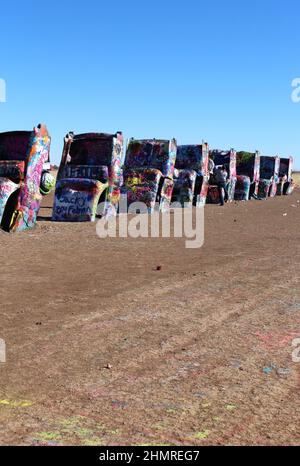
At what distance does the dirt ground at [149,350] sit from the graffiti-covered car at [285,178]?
2076 cm

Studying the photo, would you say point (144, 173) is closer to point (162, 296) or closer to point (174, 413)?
point (162, 296)

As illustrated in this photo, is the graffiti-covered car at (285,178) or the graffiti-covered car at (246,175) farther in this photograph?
the graffiti-covered car at (285,178)

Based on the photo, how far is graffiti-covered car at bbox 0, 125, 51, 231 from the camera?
11211 millimetres

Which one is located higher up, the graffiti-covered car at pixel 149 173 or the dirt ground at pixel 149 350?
the graffiti-covered car at pixel 149 173

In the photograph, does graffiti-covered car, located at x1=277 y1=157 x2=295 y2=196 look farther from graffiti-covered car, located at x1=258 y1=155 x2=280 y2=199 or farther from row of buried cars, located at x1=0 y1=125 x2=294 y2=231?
row of buried cars, located at x1=0 y1=125 x2=294 y2=231

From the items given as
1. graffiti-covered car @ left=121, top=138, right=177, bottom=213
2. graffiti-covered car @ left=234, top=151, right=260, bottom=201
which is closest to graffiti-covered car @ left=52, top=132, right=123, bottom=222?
graffiti-covered car @ left=121, top=138, right=177, bottom=213

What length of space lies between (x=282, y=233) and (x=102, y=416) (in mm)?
9484

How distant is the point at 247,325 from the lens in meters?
4.80

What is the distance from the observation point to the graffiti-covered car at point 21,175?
1121cm

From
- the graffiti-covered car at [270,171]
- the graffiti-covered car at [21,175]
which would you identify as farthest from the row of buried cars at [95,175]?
the graffiti-covered car at [270,171]

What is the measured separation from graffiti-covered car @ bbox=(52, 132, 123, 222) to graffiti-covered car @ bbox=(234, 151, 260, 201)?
10.5 metres

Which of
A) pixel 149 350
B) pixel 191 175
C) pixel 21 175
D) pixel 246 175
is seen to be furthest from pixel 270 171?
pixel 149 350

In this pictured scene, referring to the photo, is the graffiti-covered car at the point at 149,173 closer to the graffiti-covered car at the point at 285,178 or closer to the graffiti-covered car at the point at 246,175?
the graffiti-covered car at the point at 246,175

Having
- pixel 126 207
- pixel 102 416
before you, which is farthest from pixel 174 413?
pixel 126 207
